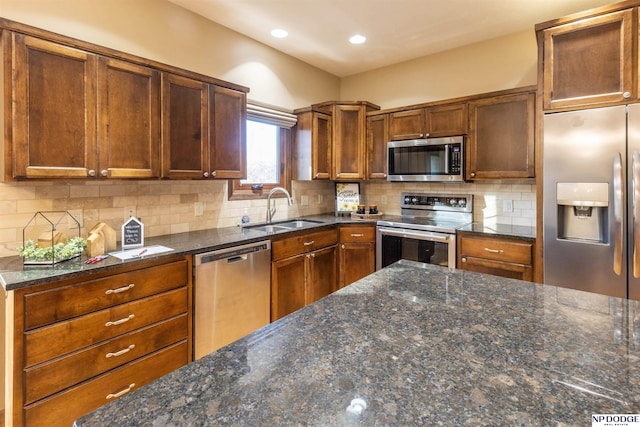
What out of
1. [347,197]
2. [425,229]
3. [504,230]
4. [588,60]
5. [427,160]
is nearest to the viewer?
[588,60]

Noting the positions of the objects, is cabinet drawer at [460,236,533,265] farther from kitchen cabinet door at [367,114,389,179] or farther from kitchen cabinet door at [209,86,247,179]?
kitchen cabinet door at [209,86,247,179]

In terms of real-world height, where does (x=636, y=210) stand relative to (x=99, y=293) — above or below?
above

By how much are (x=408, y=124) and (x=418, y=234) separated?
1.26 m

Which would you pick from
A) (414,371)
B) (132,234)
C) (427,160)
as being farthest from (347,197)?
(414,371)

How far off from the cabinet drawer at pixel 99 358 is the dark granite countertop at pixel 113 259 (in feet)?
1.34

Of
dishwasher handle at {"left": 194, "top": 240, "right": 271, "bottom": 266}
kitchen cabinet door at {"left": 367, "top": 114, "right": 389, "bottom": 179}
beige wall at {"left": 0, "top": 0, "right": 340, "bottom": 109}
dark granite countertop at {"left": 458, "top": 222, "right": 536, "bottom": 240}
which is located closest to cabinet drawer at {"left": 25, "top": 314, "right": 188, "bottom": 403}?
dishwasher handle at {"left": 194, "top": 240, "right": 271, "bottom": 266}

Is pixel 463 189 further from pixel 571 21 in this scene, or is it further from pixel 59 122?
pixel 59 122

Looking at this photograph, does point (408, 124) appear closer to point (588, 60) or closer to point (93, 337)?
point (588, 60)

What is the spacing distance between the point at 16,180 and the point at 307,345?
1.87 m

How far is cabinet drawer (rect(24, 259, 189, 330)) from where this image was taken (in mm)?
1559

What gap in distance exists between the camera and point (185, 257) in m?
2.16

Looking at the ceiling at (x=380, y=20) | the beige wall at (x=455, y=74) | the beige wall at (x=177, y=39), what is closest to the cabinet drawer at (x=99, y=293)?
the beige wall at (x=177, y=39)

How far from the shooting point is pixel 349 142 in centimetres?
389

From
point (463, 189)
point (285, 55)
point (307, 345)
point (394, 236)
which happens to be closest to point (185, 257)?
point (307, 345)
